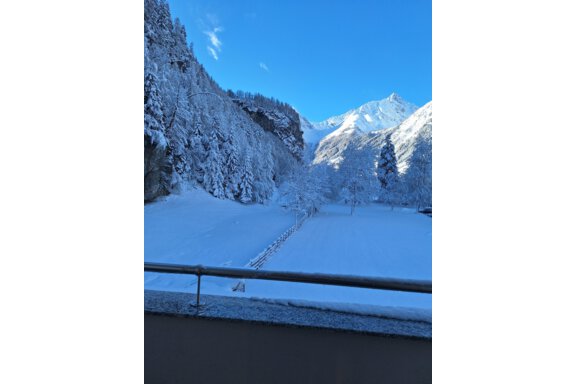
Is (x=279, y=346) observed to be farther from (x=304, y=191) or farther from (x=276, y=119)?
(x=276, y=119)

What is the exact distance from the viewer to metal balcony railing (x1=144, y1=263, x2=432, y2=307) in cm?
76

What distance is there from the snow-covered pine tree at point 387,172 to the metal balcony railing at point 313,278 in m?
12.8

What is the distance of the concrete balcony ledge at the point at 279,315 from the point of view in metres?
0.78

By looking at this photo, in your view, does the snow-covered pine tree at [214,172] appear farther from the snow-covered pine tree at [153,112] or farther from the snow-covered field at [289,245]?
the snow-covered pine tree at [153,112]

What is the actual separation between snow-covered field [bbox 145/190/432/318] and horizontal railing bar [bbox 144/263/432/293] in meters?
2.56

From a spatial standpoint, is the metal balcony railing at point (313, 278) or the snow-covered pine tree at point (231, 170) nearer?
the metal balcony railing at point (313, 278)

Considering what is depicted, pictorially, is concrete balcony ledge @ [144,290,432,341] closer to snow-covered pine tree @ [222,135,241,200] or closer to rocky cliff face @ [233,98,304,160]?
snow-covered pine tree @ [222,135,241,200]

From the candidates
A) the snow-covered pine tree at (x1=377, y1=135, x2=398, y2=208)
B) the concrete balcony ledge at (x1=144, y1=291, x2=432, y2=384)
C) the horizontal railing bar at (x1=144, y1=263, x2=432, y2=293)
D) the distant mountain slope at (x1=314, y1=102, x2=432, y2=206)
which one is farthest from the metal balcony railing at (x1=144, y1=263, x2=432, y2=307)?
the snow-covered pine tree at (x1=377, y1=135, x2=398, y2=208)

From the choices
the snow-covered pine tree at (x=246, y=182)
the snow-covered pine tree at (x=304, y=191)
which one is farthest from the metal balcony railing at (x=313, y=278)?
the snow-covered pine tree at (x=246, y=182)
